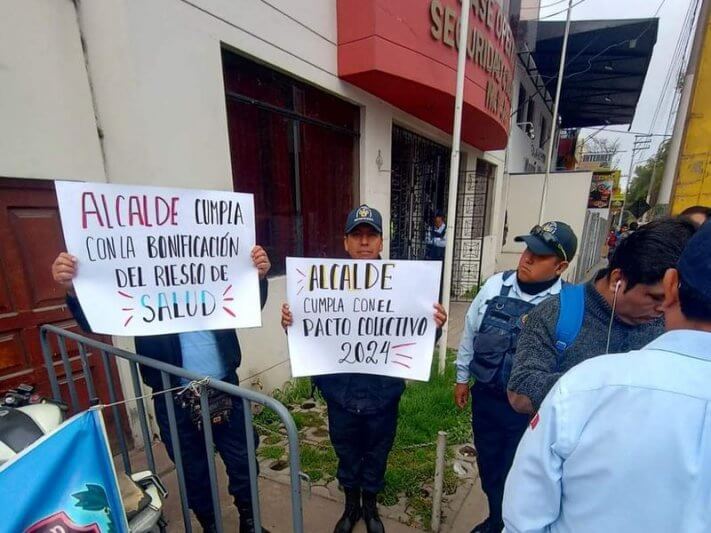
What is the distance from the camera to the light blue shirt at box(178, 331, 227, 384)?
5.51 feet

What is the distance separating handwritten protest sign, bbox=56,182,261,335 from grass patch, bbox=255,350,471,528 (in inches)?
67.1

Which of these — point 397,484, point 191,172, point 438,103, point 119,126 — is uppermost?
point 438,103

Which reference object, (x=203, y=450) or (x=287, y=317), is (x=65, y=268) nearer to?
(x=287, y=317)

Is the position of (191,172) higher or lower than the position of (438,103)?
lower

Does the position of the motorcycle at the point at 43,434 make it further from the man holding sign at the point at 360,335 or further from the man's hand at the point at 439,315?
the man's hand at the point at 439,315

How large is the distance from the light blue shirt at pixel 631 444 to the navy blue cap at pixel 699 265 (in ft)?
0.31

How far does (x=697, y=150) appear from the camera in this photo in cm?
247

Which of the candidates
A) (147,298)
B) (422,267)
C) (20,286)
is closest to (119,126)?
(20,286)

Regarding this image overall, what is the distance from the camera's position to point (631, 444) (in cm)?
67

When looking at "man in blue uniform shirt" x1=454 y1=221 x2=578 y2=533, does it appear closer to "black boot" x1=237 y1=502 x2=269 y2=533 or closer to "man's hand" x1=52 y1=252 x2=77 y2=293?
"black boot" x1=237 y1=502 x2=269 y2=533

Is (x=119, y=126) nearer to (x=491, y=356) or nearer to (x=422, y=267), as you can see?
(x=422, y=267)

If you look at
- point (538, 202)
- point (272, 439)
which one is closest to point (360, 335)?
point (272, 439)

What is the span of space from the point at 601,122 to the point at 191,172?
77.7 feet

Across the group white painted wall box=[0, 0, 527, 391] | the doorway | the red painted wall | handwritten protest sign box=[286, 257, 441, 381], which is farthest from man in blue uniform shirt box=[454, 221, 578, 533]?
the doorway
